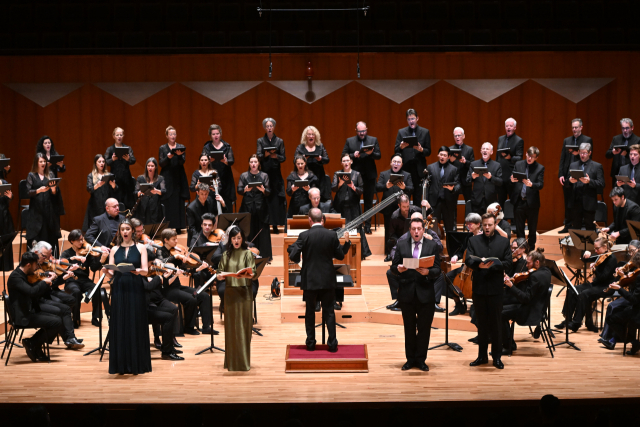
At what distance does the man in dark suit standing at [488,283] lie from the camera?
21.5ft

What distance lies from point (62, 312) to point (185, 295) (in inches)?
48.5

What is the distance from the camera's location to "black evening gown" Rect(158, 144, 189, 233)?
1059 centimetres

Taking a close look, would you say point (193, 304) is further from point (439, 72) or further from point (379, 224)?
point (439, 72)

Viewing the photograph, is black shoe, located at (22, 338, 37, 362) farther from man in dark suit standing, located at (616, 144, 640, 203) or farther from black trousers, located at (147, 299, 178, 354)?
man in dark suit standing, located at (616, 144, 640, 203)

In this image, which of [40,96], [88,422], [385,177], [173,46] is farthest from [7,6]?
[88,422]

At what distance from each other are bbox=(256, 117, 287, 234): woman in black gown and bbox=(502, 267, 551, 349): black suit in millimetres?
4383

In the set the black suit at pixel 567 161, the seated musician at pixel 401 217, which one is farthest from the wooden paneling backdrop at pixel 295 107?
the seated musician at pixel 401 217

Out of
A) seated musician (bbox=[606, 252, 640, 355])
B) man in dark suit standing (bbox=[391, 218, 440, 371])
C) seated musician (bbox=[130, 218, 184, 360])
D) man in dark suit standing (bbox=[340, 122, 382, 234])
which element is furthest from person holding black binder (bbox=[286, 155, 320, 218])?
seated musician (bbox=[606, 252, 640, 355])

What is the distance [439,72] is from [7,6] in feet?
24.1

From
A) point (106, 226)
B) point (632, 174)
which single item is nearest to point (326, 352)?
Answer: point (106, 226)

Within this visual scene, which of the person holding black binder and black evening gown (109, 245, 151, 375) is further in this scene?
the person holding black binder

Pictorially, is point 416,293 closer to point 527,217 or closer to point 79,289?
point 79,289

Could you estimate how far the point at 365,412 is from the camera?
4.99m

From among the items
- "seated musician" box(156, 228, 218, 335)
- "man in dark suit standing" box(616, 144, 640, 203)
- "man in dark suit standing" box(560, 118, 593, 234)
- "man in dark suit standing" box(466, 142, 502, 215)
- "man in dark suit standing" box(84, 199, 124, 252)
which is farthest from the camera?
"man in dark suit standing" box(560, 118, 593, 234)
